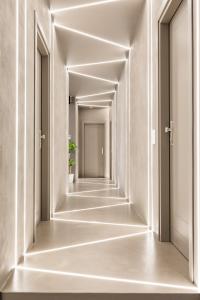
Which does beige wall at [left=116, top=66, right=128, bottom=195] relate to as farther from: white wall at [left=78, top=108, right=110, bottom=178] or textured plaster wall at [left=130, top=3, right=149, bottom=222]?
white wall at [left=78, top=108, right=110, bottom=178]

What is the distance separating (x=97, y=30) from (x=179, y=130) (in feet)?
9.69

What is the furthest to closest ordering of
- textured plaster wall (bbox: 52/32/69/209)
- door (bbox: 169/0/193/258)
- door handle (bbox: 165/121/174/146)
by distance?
textured plaster wall (bbox: 52/32/69/209) < door handle (bbox: 165/121/174/146) < door (bbox: 169/0/193/258)

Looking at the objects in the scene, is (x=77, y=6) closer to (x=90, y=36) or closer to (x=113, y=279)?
(x=90, y=36)

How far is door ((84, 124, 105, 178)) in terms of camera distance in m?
12.9

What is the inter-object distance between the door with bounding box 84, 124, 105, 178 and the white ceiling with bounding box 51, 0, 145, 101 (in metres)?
5.14

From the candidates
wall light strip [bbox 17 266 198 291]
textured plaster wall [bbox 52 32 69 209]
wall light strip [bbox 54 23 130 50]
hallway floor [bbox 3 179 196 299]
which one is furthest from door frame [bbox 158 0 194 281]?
wall light strip [bbox 54 23 130 50]

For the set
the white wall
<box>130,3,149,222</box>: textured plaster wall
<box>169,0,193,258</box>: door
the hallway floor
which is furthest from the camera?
the white wall

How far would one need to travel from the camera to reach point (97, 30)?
5.29m

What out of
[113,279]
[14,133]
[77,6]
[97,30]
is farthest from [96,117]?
[113,279]

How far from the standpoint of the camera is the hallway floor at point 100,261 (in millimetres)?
2077

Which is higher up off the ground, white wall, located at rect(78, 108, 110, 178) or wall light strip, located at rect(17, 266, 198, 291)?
white wall, located at rect(78, 108, 110, 178)

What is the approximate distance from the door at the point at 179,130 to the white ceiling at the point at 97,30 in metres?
1.54

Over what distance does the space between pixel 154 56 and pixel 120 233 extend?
1.91 metres

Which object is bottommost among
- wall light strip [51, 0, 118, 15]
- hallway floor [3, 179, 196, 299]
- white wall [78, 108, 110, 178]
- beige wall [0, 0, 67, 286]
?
hallway floor [3, 179, 196, 299]
